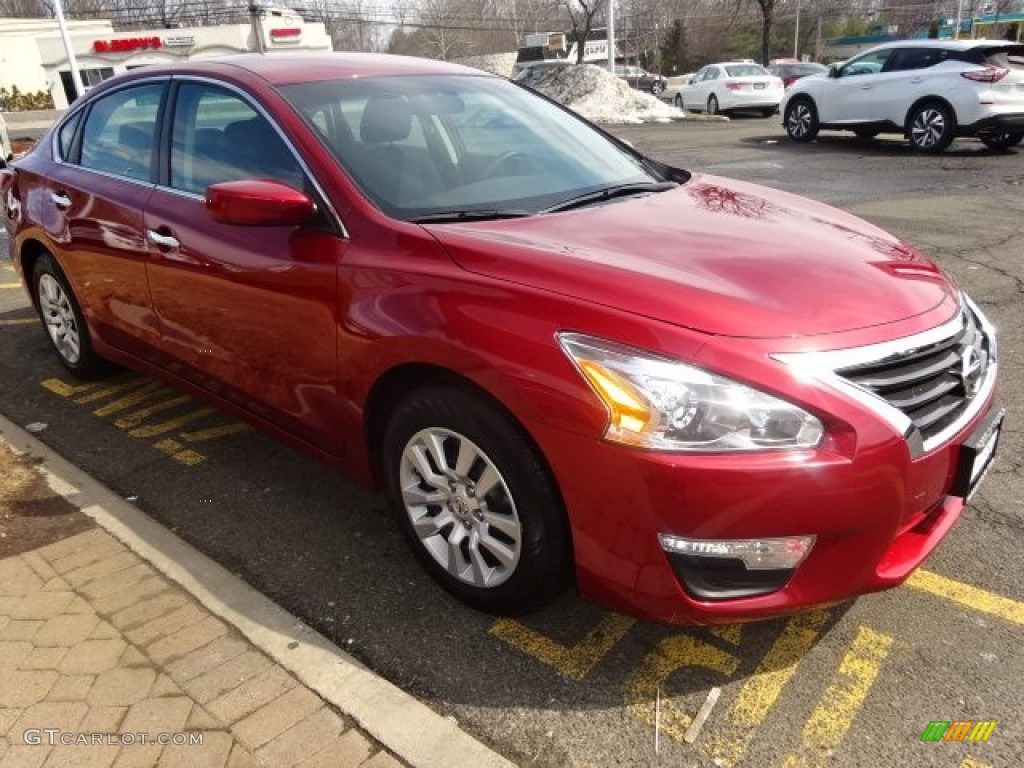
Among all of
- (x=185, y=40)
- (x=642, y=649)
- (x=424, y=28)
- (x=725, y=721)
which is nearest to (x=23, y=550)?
(x=642, y=649)

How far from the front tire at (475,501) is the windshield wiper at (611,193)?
2.91 feet

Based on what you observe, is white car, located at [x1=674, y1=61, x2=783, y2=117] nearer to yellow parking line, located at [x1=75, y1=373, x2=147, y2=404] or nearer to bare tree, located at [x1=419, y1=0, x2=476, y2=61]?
yellow parking line, located at [x1=75, y1=373, x2=147, y2=404]

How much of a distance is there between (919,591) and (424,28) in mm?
71229

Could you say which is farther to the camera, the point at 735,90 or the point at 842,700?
the point at 735,90

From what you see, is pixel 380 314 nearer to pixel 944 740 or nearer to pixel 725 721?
pixel 725 721

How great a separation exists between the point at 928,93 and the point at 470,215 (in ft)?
40.5

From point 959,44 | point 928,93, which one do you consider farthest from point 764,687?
point 959,44

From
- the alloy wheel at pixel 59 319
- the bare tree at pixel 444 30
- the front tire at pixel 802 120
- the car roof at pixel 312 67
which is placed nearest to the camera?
the car roof at pixel 312 67

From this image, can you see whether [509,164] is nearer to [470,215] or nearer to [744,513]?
[470,215]

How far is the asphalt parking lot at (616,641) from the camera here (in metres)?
2.19

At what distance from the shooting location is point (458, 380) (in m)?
2.42

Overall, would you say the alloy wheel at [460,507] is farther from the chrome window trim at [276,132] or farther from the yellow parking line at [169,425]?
the yellow parking line at [169,425]
